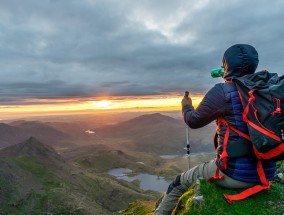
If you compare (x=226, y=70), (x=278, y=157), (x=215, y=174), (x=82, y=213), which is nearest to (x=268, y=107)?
(x=278, y=157)

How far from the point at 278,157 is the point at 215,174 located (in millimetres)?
2432

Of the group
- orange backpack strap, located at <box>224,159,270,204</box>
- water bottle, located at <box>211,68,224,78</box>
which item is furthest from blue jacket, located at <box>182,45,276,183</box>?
water bottle, located at <box>211,68,224,78</box>

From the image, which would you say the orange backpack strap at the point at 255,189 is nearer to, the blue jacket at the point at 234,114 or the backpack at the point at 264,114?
the blue jacket at the point at 234,114

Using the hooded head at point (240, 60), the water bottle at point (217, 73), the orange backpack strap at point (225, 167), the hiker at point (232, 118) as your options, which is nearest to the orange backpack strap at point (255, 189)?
the orange backpack strap at point (225, 167)

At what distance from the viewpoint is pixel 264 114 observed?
8.48m

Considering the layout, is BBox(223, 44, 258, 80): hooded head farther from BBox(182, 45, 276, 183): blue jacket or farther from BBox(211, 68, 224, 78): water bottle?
BBox(211, 68, 224, 78): water bottle

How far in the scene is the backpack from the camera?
27.4 ft

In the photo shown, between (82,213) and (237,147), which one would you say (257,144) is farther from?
(82,213)

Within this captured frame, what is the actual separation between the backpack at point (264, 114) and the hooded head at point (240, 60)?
497mm

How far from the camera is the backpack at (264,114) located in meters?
8.34

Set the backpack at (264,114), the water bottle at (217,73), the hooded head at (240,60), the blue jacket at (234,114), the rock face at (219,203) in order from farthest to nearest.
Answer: the water bottle at (217,73) → the rock face at (219,203) → the hooded head at (240,60) → the blue jacket at (234,114) → the backpack at (264,114)

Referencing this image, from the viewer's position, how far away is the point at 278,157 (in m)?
8.66

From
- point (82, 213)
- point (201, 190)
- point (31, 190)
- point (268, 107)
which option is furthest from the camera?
point (31, 190)

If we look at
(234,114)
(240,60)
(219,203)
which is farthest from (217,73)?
(219,203)
